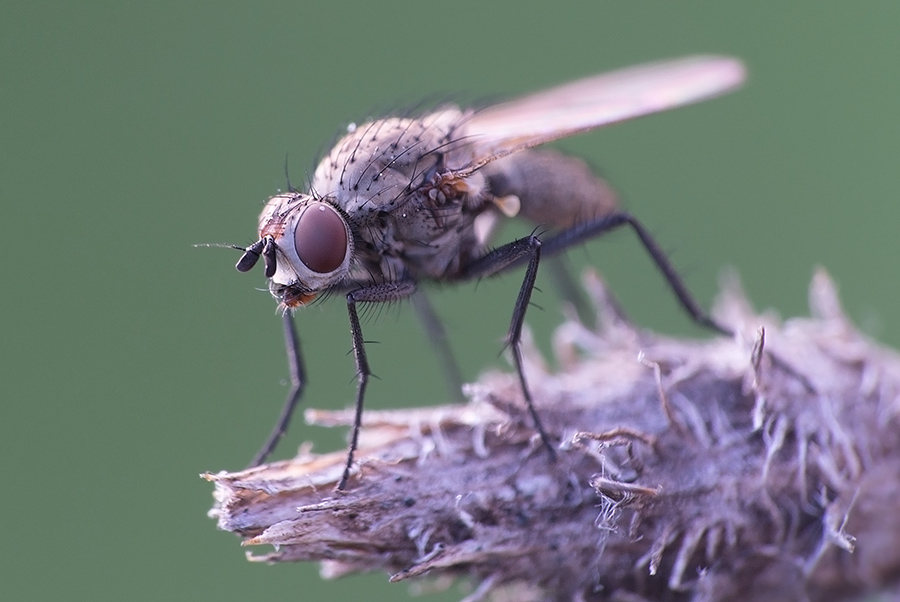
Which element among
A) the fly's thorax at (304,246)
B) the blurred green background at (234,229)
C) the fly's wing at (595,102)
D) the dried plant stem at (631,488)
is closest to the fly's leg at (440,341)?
the blurred green background at (234,229)

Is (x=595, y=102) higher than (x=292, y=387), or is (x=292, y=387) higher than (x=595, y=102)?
(x=595, y=102)

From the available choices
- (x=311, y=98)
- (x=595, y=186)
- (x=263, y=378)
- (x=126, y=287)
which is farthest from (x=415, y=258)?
(x=311, y=98)

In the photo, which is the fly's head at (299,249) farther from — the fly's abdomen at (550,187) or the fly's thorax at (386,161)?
the fly's abdomen at (550,187)

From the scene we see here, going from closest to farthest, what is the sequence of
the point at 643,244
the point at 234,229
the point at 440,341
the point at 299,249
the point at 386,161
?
the point at 299,249 < the point at 386,161 < the point at 643,244 < the point at 440,341 < the point at 234,229

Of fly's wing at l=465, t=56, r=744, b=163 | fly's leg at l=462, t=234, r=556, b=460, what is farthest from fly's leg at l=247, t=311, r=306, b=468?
fly's wing at l=465, t=56, r=744, b=163

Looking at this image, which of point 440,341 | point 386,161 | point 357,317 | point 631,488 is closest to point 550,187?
point 440,341

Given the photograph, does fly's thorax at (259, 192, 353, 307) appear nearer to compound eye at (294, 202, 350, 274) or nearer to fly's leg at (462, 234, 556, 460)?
compound eye at (294, 202, 350, 274)

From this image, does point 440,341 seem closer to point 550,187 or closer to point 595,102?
point 550,187

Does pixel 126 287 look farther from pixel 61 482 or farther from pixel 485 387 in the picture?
pixel 485 387
